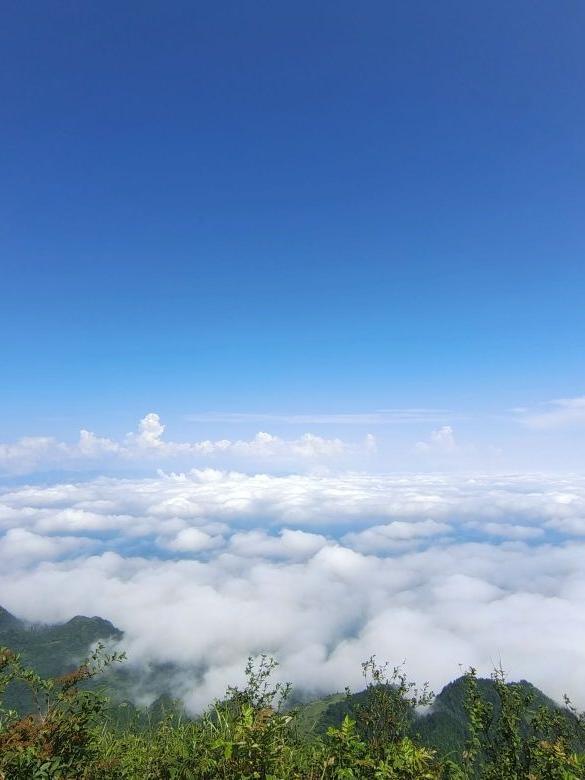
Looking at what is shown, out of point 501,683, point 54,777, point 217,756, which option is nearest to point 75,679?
point 54,777

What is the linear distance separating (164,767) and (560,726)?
28.1 metres

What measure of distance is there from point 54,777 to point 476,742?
14.0 m

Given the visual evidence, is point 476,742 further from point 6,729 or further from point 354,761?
point 6,729

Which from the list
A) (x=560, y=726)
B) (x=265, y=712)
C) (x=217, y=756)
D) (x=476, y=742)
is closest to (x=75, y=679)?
(x=217, y=756)

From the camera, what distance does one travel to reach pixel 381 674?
1401 inches

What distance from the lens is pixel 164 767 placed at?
9211mm

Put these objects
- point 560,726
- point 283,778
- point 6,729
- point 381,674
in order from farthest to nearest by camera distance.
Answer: point 381,674, point 560,726, point 6,729, point 283,778

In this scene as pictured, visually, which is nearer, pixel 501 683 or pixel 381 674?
pixel 501 683

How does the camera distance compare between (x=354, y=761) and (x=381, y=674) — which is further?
(x=381, y=674)

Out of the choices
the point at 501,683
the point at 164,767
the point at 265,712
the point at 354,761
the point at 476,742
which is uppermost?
the point at 265,712

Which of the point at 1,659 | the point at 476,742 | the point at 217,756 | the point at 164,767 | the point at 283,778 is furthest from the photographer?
the point at 476,742

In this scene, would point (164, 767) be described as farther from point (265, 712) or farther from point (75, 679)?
point (265, 712)

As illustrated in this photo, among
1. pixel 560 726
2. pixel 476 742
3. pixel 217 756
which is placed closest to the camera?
pixel 217 756

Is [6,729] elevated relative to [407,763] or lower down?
lower down
